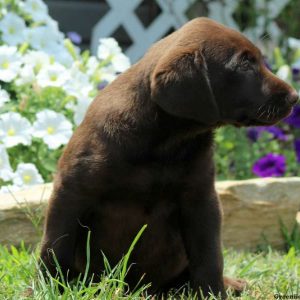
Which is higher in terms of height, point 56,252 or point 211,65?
point 211,65

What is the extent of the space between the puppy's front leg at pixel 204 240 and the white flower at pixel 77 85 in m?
1.93

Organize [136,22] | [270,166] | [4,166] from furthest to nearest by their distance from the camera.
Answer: [136,22] < [270,166] < [4,166]

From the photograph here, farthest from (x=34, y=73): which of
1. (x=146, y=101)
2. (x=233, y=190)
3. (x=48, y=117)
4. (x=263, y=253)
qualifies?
(x=146, y=101)

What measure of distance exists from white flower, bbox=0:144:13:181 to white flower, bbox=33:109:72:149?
271 millimetres

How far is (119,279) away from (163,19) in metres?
4.94

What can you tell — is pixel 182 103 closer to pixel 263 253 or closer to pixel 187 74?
pixel 187 74

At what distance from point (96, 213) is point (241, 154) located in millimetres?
2810

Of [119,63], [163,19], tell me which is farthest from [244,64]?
[163,19]

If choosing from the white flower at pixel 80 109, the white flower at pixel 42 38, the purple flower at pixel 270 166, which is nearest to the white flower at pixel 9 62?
the white flower at pixel 80 109

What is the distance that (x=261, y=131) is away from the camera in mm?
5887

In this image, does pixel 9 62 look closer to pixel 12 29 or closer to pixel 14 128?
pixel 14 128

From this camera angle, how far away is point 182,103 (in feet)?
9.11

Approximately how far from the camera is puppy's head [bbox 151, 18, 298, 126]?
281 centimetres

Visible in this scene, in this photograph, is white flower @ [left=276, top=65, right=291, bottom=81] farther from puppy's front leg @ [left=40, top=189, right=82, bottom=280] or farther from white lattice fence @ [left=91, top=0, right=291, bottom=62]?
puppy's front leg @ [left=40, top=189, right=82, bottom=280]
